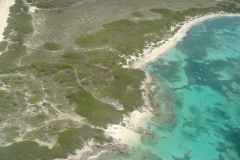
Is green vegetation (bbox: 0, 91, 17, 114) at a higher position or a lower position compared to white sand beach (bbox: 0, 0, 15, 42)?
lower

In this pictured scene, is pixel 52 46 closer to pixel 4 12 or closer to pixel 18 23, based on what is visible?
pixel 18 23

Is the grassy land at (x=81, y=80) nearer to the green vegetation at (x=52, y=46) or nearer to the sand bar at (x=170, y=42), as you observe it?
the green vegetation at (x=52, y=46)

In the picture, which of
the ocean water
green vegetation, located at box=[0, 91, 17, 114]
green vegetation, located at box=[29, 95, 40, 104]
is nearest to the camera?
green vegetation, located at box=[0, 91, 17, 114]

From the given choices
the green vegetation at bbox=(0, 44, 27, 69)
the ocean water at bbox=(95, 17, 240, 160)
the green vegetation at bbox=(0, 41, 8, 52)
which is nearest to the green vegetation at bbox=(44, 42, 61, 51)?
the green vegetation at bbox=(0, 44, 27, 69)

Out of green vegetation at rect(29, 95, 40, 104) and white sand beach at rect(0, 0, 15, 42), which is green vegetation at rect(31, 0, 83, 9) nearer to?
white sand beach at rect(0, 0, 15, 42)

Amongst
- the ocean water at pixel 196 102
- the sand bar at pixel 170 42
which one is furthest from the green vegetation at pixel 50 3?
the ocean water at pixel 196 102

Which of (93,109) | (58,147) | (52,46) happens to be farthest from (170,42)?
(58,147)

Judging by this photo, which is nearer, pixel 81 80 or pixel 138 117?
pixel 138 117
